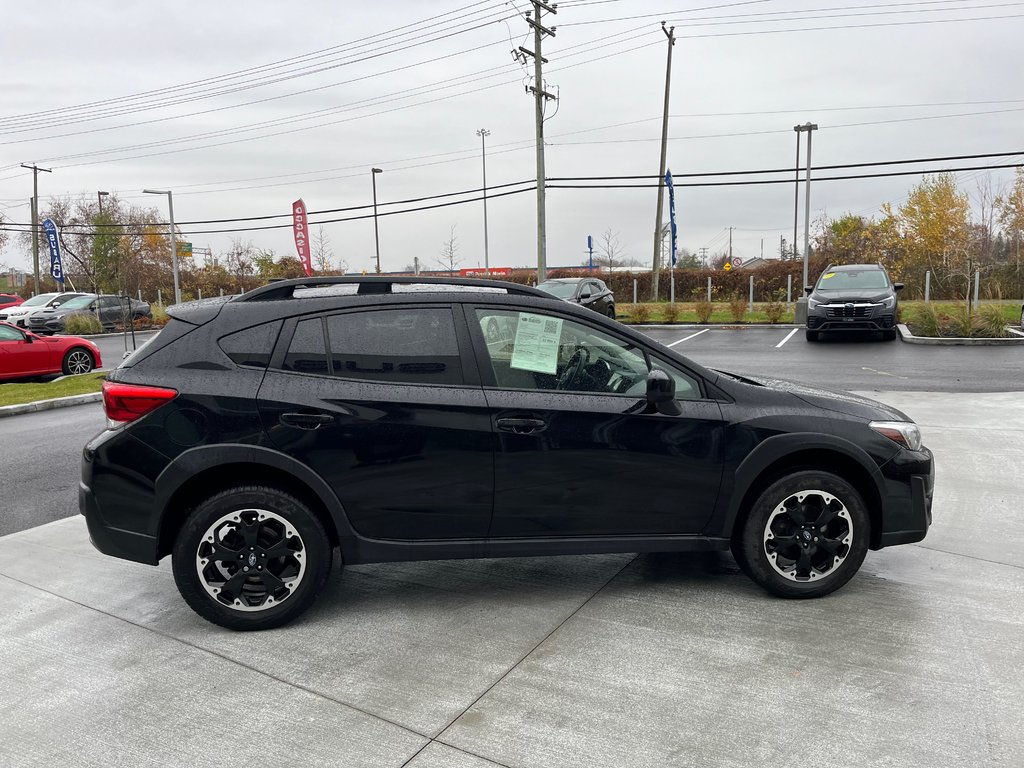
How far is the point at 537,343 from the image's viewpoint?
3.98 meters

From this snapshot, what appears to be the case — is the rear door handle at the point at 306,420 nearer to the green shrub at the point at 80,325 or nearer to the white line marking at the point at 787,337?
the white line marking at the point at 787,337

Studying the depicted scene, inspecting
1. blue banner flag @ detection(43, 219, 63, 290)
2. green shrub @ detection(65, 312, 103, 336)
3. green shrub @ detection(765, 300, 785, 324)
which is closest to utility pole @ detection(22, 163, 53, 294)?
blue banner flag @ detection(43, 219, 63, 290)

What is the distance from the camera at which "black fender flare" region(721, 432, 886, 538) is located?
12.8 ft

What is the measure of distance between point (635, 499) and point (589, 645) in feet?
2.46

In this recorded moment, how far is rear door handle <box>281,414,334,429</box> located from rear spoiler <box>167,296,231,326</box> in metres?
0.69

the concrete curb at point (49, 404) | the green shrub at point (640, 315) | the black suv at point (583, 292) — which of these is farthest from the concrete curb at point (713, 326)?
the concrete curb at point (49, 404)

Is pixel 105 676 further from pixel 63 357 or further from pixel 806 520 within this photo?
pixel 63 357

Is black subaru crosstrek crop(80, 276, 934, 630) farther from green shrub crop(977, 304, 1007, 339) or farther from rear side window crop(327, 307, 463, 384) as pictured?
green shrub crop(977, 304, 1007, 339)

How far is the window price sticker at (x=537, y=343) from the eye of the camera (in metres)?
3.93

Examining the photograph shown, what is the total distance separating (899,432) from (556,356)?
1.85 m

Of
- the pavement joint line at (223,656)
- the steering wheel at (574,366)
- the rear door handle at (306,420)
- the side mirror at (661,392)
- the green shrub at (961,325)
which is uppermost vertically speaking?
the steering wheel at (574,366)

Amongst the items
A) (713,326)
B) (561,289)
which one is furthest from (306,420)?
(713,326)

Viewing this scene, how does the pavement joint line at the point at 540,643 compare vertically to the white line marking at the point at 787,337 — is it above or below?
below

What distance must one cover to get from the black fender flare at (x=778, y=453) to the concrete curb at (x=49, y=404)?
10.9 m
